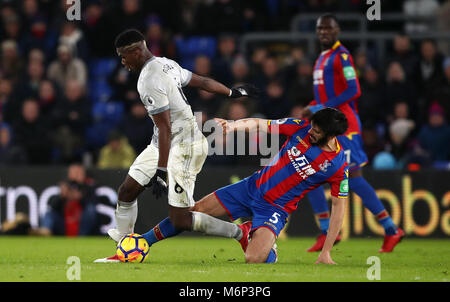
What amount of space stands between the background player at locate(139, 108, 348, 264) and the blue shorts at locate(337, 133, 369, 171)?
1301mm

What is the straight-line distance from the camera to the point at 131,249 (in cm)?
797

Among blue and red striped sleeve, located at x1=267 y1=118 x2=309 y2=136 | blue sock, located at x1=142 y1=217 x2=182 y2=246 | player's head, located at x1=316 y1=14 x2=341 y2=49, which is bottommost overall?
blue sock, located at x1=142 y1=217 x2=182 y2=246

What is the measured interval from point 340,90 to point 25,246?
4.29 meters

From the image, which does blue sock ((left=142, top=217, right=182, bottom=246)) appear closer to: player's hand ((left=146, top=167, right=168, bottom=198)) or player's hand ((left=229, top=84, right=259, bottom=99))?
player's hand ((left=146, top=167, right=168, bottom=198))

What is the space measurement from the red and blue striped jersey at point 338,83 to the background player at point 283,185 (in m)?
1.46

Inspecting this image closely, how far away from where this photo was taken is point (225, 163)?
1343cm

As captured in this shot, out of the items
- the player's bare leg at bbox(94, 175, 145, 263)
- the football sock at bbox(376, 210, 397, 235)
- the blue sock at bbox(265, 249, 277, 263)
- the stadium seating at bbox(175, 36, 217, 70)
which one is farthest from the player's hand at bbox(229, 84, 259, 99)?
the stadium seating at bbox(175, 36, 217, 70)

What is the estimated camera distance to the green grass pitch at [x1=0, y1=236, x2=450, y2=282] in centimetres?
693

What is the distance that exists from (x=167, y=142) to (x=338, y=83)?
281 cm

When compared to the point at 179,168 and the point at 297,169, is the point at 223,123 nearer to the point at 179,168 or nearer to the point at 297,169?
the point at 179,168

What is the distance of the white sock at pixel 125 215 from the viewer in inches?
327

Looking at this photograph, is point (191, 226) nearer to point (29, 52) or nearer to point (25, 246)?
point (25, 246)

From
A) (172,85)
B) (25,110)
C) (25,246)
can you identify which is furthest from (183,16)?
(172,85)

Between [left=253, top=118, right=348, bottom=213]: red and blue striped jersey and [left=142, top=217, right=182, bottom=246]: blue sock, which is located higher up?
[left=253, top=118, right=348, bottom=213]: red and blue striped jersey
